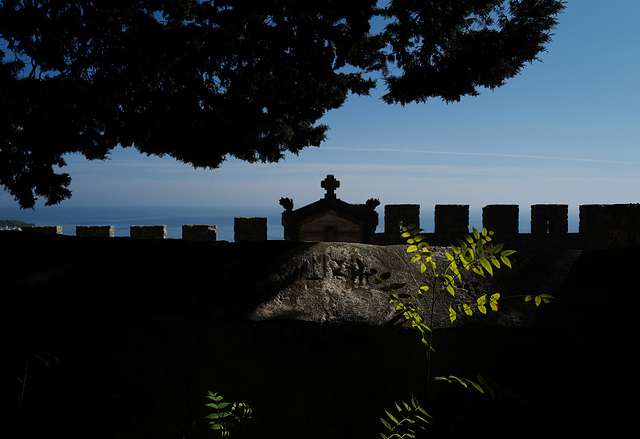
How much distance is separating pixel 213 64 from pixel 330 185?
6371 mm

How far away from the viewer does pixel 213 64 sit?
6.87 m

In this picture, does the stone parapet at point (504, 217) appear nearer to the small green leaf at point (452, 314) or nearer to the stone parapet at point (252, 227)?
the stone parapet at point (252, 227)

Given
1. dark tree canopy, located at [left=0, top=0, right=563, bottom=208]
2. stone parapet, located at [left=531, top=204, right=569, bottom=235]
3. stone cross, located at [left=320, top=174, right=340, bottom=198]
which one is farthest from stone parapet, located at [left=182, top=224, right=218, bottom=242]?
stone parapet, located at [left=531, top=204, right=569, bottom=235]

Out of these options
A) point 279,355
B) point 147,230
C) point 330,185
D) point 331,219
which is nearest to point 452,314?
point 279,355

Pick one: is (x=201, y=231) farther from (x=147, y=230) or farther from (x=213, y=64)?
(x=213, y=64)

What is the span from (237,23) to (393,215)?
7.64 metres

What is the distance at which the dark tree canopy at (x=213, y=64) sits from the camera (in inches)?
245

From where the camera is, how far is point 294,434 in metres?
1.29

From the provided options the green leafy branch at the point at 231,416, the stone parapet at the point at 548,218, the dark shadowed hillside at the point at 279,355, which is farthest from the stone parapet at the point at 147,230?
the green leafy branch at the point at 231,416

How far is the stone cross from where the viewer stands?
42.0 feet

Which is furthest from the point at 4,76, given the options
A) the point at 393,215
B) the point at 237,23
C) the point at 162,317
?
the point at 393,215

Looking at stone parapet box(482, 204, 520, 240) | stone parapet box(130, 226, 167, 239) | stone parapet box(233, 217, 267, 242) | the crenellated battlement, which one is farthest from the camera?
stone parapet box(482, 204, 520, 240)

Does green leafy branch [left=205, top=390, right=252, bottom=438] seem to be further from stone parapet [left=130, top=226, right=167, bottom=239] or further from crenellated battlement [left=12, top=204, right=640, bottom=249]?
stone parapet [left=130, top=226, right=167, bottom=239]

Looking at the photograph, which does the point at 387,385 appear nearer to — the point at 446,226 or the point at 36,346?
the point at 36,346
